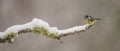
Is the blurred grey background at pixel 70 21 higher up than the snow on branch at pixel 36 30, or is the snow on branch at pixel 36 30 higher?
the blurred grey background at pixel 70 21

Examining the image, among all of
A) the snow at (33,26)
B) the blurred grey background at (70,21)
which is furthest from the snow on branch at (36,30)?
the blurred grey background at (70,21)

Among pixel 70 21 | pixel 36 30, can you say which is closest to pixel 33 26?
pixel 36 30

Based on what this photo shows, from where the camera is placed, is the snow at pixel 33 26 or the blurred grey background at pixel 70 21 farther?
the blurred grey background at pixel 70 21

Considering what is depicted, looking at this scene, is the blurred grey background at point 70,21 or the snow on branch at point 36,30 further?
the blurred grey background at point 70,21

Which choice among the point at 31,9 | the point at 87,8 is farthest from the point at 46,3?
the point at 87,8

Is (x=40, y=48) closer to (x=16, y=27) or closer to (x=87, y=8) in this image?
(x=87, y=8)

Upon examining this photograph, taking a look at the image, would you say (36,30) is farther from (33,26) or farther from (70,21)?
(70,21)

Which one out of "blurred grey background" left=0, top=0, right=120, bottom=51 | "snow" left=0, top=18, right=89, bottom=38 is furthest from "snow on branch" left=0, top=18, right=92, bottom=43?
"blurred grey background" left=0, top=0, right=120, bottom=51

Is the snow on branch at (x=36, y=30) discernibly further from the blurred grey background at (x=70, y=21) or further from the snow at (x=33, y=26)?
the blurred grey background at (x=70, y=21)

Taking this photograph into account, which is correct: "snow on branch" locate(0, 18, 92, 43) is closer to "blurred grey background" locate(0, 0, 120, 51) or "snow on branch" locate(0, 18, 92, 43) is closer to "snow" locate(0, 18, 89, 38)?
"snow" locate(0, 18, 89, 38)
